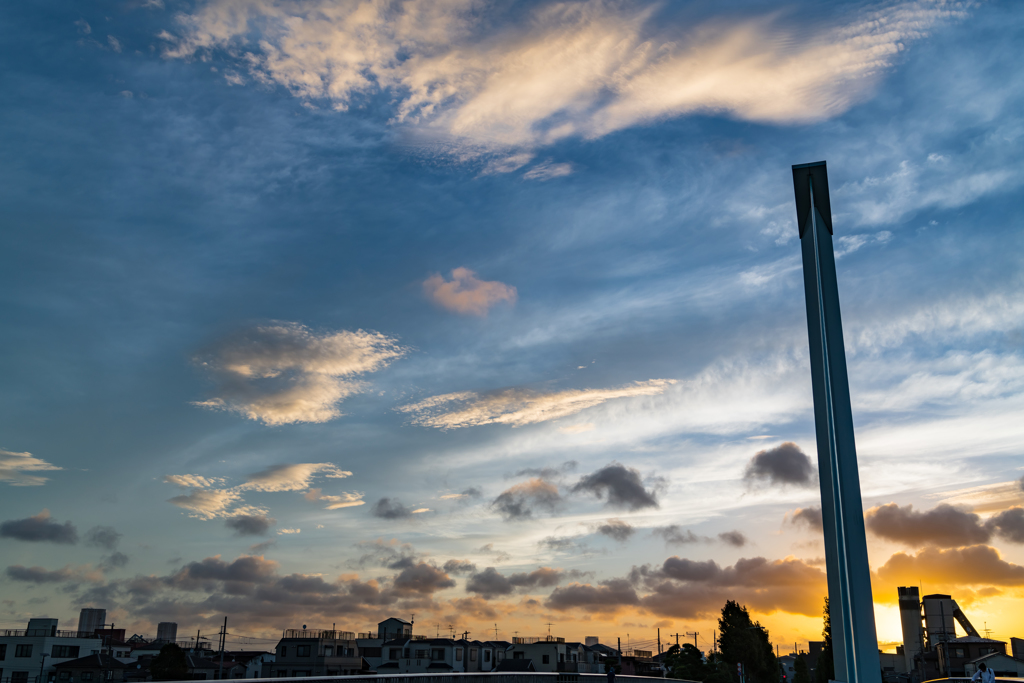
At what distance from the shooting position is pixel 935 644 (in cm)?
8456

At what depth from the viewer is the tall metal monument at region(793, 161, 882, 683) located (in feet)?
52.5

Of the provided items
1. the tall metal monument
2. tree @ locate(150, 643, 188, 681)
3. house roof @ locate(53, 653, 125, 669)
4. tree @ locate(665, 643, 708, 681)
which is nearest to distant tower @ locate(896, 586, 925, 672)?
tree @ locate(665, 643, 708, 681)

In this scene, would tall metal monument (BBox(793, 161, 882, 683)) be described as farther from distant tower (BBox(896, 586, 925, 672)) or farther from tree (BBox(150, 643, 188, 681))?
distant tower (BBox(896, 586, 925, 672))

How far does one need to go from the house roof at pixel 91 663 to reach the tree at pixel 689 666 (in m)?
61.1

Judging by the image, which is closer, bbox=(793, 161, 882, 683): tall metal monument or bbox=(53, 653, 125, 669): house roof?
bbox=(793, 161, 882, 683): tall metal monument

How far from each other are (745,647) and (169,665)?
60274mm

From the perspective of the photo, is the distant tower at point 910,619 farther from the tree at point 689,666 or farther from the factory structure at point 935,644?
the tree at point 689,666

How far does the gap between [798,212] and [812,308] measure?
2.69 metres

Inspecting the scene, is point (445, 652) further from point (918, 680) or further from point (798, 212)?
point (798, 212)

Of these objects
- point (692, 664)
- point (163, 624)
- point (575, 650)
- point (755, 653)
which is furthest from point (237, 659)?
point (755, 653)

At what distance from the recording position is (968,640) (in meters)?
81.2

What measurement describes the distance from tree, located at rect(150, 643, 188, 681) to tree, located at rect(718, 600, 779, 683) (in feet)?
188

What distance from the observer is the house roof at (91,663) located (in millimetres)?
79125

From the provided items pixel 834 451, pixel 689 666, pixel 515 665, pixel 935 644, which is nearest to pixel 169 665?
pixel 515 665
